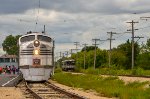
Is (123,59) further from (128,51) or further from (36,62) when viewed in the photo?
(36,62)

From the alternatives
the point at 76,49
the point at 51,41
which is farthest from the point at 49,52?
the point at 76,49

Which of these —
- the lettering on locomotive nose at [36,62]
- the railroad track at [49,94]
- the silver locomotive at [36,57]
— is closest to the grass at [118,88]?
the railroad track at [49,94]

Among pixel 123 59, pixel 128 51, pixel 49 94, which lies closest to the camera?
pixel 49 94

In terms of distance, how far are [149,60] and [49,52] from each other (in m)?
79.4

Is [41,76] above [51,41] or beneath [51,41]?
beneath

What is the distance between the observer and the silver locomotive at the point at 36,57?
34.1 meters

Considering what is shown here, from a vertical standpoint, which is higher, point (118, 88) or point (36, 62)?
point (36, 62)

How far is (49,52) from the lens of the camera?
34875 mm

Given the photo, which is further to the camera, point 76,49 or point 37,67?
point 76,49

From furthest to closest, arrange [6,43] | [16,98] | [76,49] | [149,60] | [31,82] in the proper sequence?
[6,43], [76,49], [149,60], [31,82], [16,98]

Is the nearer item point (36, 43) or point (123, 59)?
point (36, 43)

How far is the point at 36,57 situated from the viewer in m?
34.6

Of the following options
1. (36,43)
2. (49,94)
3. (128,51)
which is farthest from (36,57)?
(128,51)

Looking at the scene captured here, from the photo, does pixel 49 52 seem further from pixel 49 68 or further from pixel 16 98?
pixel 16 98
